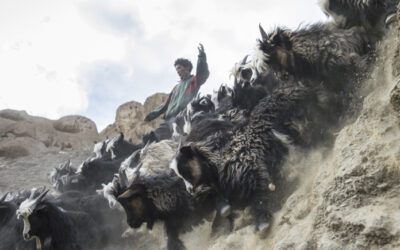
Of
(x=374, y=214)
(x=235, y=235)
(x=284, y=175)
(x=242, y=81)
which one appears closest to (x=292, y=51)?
(x=242, y=81)

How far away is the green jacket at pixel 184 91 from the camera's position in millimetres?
8359

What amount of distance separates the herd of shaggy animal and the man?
3071mm

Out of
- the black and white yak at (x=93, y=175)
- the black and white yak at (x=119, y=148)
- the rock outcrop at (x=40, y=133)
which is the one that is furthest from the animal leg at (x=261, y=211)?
the rock outcrop at (x=40, y=133)

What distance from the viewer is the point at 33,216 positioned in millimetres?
4949

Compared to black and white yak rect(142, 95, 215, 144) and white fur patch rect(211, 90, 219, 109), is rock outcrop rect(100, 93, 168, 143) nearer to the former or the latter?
black and white yak rect(142, 95, 215, 144)

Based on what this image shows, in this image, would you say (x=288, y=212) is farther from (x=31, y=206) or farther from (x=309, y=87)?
(x=31, y=206)

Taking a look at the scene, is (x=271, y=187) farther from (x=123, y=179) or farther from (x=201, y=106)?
(x=201, y=106)

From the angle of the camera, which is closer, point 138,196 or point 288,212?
point 288,212

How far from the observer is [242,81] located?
5.35 m

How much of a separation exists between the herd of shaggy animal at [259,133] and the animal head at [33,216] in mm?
13

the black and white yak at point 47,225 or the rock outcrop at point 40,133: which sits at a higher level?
the rock outcrop at point 40,133

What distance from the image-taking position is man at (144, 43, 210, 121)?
8391mm

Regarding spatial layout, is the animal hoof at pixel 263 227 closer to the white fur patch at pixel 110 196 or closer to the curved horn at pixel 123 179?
the curved horn at pixel 123 179

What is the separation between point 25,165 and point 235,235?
11.5m
